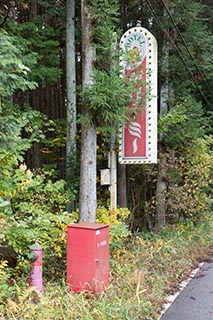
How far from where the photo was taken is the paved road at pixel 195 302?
4.16 meters

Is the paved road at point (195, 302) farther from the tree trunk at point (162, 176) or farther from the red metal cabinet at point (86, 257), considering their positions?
the tree trunk at point (162, 176)

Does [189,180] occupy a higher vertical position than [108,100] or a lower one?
lower

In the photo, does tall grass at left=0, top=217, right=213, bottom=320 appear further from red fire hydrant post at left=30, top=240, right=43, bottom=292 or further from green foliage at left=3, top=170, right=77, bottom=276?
green foliage at left=3, top=170, right=77, bottom=276

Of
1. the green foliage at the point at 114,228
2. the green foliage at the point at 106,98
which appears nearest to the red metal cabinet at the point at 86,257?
the green foliage at the point at 114,228

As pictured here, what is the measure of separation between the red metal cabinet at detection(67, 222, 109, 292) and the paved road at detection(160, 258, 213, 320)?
0.90 meters

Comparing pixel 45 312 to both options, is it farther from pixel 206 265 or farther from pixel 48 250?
pixel 206 265

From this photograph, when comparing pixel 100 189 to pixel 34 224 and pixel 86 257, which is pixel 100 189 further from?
pixel 86 257

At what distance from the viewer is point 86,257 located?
13.3 ft

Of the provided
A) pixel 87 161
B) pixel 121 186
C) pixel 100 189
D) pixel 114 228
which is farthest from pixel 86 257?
pixel 121 186

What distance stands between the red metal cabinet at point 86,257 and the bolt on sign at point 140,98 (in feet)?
6.51

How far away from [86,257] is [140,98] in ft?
8.92

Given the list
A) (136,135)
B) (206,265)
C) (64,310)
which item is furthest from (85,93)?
(206,265)

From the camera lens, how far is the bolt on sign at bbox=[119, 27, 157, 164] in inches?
222

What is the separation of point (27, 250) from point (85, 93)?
235 centimetres
